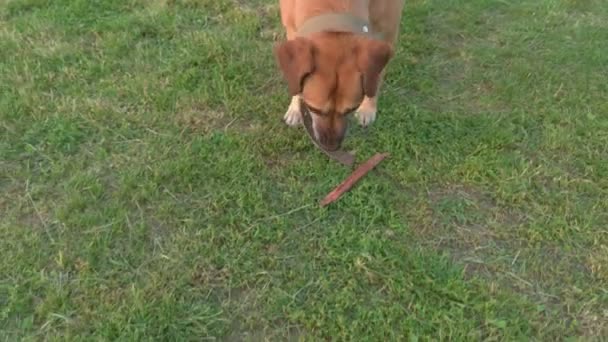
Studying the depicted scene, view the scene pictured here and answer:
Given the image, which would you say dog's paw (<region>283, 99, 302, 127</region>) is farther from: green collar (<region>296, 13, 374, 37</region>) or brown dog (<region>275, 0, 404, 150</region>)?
green collar (<region>296, 13, 374, 37</region>)

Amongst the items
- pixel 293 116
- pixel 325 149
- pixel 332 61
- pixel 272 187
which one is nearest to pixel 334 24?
pixel 332 61

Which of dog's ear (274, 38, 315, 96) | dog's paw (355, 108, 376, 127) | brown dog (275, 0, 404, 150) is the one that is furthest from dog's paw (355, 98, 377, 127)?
dog's ear (274, 38, 315, 96)

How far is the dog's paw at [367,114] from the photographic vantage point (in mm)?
4195

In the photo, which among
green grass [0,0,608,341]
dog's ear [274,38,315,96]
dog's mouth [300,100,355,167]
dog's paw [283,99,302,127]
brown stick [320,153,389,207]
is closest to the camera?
green grass [0,0,608,341]

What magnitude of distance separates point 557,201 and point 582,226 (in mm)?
214

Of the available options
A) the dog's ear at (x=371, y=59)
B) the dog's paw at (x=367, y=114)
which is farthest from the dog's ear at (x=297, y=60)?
the dog's paw at (x=367, y=114)

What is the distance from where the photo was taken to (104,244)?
Result: 335 cm

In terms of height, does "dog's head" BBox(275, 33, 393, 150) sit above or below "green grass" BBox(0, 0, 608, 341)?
above

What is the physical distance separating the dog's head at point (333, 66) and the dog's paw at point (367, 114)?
729 millimetres

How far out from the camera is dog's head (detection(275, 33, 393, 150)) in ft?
11.0

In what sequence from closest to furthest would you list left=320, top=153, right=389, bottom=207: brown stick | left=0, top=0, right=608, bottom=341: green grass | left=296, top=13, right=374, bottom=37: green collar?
left=0, top=0, right=608, bottom=341: green grass
left=296, top=13, right=374, bottom=37: green collar
left=320, top=153, right=389, bottom=207: brown stick

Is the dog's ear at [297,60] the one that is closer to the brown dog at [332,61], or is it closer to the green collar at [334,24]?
the brown dog at [332,61]

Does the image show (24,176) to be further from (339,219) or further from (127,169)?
(339,219)

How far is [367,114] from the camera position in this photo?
422 cm
